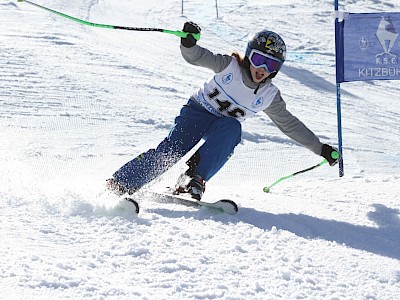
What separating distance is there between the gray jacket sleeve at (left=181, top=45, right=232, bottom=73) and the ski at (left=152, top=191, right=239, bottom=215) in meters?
0.84

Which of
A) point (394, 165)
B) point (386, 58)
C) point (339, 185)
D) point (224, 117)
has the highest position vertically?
point (386, 58)

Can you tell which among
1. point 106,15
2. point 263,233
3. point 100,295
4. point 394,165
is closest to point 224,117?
point 263,233

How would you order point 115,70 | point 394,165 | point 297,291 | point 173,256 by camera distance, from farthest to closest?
point 115,70
point 394,165
point 173,256
point 297,291

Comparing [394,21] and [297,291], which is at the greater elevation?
[394,21]

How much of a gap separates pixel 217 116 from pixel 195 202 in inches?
27.1

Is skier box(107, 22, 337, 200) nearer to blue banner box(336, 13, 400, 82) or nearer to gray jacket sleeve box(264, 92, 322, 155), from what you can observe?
gray jacket sleeve box(264, 92, 322, 155)

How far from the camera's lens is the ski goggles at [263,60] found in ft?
12.5

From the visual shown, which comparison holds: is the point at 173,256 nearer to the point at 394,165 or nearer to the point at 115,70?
the point at 394,165

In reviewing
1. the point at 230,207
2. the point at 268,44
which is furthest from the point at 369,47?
the point at 230,207

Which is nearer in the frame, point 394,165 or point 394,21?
point 394,21

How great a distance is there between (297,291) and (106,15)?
17.7 meters

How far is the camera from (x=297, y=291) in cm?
247

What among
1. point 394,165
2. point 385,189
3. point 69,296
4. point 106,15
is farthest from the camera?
point 106,15

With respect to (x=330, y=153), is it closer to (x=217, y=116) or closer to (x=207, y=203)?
(x=217, y=116)
